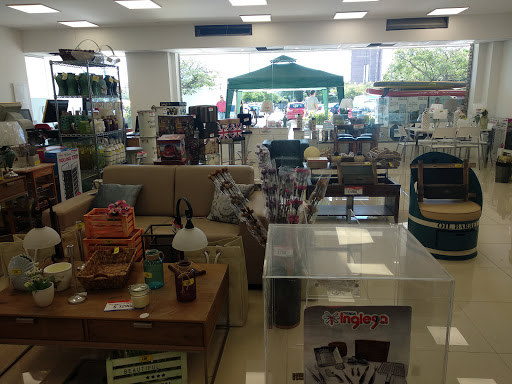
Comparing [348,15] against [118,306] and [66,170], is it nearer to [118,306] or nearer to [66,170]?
[66,170]

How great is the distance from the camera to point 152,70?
10.1m

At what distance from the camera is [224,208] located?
3.72 m

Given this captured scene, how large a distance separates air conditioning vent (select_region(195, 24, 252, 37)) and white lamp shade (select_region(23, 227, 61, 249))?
323 inches

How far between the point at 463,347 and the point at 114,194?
10.6ft

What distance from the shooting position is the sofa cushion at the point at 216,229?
3.34 meters

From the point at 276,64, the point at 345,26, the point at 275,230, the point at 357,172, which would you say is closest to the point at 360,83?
the point at 345,26

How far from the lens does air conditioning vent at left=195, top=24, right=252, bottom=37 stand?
9375 mm

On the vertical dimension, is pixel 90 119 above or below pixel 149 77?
below

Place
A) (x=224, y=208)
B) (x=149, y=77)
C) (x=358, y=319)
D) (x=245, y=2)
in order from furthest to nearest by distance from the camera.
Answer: (x=149, y=77), (x=245, y=2), (x=224, y=208), (x=358, y=319)

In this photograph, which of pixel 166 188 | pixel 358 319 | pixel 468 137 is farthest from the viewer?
pixel 468 137

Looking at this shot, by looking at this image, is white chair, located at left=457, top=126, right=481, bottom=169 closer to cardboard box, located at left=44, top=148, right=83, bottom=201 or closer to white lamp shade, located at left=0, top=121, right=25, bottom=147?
cardboard box, located at left=44, top=148, right=83, bottom=201

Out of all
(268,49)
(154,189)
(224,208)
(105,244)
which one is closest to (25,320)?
(105,244)

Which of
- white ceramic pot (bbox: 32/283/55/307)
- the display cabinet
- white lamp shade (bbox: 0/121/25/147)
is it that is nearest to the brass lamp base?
white lamp shade (bbox: 0/121/25/147)

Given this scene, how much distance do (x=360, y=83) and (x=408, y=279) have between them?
9784mm
